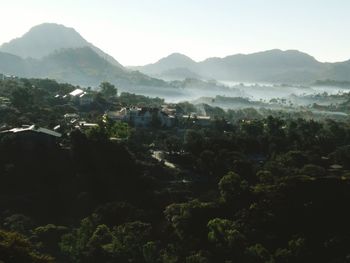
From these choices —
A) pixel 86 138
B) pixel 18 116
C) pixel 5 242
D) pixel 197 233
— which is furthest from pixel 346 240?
pixel 18 116

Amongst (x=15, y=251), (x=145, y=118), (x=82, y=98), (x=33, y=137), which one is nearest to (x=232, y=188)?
(x=15, y=251)

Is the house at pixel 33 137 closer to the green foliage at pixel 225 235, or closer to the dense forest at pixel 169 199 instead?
the dense forest at pixel 169 199

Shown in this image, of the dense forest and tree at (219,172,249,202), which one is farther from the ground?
tree at (219,172,249,202)

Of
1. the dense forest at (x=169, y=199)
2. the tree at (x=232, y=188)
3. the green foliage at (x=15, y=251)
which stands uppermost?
the green foliage at (x=15, y=251)

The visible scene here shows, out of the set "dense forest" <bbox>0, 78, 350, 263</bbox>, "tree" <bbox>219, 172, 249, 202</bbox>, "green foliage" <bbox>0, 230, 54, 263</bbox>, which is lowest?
"dense forest" <bbox>0, 78, 350, 263</bbox>

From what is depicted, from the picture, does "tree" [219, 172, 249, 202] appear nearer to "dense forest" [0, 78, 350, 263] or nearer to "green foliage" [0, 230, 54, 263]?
"dense forest" [0, 78, 350, 263]

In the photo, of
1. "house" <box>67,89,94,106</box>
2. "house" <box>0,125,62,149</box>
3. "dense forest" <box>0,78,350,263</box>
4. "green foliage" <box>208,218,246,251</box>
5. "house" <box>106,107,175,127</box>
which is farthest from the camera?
"house" <box>67,89,94,106</box>

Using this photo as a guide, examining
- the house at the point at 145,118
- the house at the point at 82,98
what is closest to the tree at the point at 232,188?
the house at the point at 145,118

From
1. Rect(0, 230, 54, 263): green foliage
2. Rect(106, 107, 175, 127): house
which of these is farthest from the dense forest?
Rect(106, 107, 175, 127): house

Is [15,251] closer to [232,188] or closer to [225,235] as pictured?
[225,235]
